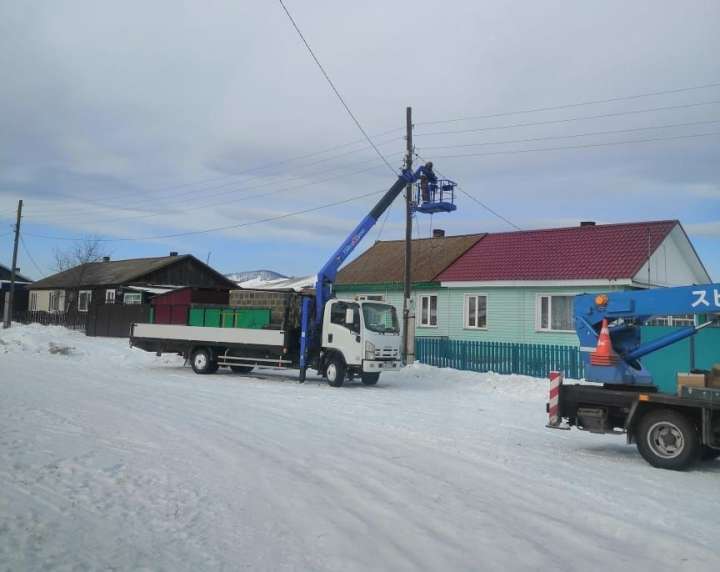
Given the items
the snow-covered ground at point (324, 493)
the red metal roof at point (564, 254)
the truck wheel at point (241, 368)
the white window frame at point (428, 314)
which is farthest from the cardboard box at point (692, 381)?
the white window frame at point (428, 314)

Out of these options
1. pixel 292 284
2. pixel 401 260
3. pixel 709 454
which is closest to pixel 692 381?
pixel 709 454

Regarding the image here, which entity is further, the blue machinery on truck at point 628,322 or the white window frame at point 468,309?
the white window frame at point 468,309

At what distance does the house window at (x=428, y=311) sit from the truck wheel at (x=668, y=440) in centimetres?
1915

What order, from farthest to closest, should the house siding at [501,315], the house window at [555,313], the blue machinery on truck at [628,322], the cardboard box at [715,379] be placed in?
1. the house siding at [501,315]
2. the house window at [555,313]
3. the blue machinery on truck at [628,322]
4. the cardboard box at [715,379]

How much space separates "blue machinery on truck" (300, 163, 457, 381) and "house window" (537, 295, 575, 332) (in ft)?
18.7

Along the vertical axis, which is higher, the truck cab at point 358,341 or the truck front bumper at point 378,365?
the truck cab at point 358,341

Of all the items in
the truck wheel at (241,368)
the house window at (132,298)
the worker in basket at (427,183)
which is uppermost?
the worker in basket at (427,183)

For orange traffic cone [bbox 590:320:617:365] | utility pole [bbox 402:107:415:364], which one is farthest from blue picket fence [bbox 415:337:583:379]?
orange traffic cone [bbox 590:320:617:365]

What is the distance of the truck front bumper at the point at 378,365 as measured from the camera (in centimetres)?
1788

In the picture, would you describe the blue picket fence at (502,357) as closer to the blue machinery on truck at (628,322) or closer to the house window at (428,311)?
the house window at (428,311)

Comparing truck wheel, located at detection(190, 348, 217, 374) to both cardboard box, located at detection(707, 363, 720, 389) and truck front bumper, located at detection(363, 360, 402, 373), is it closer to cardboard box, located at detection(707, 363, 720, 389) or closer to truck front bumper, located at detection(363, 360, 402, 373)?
Answer: truck front bumper, located at detection(363, 360, 402, 373)

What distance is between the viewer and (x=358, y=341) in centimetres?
1806

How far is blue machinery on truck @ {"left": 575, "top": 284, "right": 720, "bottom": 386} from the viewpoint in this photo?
31.7 ft

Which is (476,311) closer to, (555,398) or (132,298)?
(555,398)
